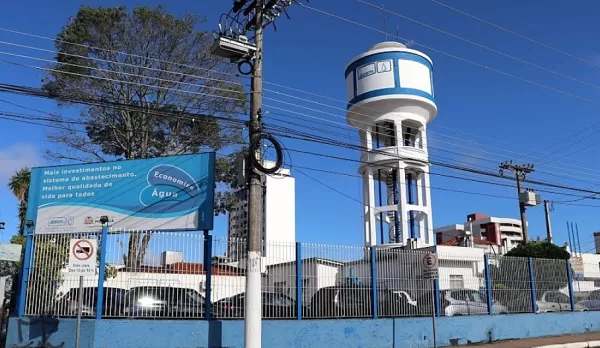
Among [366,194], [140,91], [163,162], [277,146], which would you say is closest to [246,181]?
[277,146]

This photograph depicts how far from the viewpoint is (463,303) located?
659 inches

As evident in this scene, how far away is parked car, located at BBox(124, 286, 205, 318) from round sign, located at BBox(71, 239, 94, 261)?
1.80 metres

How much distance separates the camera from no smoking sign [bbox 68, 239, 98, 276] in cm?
1050

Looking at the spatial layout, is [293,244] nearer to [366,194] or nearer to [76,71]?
[76,71]

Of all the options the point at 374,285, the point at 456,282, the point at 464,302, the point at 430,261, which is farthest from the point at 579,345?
the point at 374,285

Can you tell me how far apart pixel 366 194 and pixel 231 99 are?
10523mm

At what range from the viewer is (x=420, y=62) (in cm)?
3316

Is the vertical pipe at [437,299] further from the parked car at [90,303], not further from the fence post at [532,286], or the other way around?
the parked car at [90,303]

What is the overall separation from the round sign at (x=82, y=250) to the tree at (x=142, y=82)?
47.6 feet

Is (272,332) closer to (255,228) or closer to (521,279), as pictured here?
(255,228)

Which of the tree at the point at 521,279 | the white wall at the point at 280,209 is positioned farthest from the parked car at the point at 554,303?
the white wall at the point at 280,209

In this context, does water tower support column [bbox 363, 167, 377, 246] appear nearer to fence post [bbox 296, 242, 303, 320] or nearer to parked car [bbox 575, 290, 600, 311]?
parked car [bbox 575, 290, 600, 311]

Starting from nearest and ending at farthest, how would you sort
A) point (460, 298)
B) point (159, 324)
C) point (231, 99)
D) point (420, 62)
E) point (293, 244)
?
point (159, 324) → point (293, 244) → point (460, 298) → point (231, 99) → point (420, 62)

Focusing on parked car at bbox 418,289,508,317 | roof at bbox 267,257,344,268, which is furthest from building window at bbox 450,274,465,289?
roof at bbox 267,257,344,268
